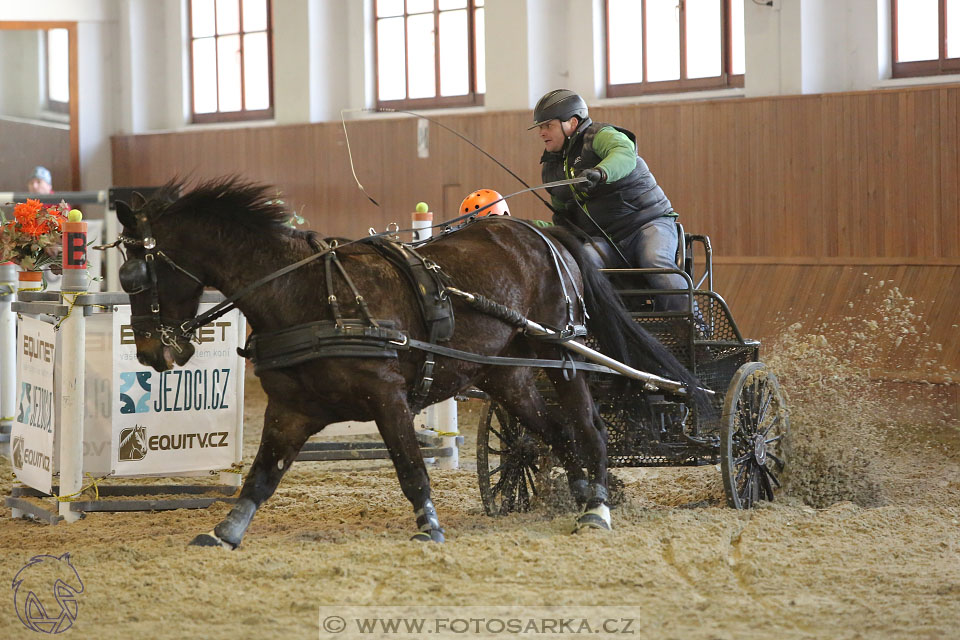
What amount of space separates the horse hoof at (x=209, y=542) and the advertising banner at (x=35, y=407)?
1.26 m

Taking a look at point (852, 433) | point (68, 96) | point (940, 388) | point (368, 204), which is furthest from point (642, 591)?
point (68, 96)

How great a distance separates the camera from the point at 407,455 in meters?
3.88

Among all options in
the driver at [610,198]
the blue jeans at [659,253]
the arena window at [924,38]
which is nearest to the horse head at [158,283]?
the driver at [610,198]

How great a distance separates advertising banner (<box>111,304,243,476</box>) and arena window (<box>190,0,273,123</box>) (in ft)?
26.9

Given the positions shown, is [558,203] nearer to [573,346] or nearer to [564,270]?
[564,270]

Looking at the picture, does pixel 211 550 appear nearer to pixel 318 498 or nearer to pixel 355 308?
pixel 355 308

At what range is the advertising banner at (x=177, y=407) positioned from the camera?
4973 mm

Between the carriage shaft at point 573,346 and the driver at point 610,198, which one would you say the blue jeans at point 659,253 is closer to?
the driver at point 610,198

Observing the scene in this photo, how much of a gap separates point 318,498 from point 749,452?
2.21 m

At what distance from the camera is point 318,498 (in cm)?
548

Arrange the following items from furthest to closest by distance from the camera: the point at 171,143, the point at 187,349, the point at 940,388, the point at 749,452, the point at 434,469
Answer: the point at 171,143 < the point at 940,388 < the point at 434,469 < the point at 749,452 < the point at 187,349

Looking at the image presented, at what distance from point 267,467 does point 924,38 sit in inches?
294

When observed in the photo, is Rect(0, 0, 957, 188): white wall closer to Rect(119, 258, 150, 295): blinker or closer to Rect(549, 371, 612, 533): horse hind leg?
Rect(549, 371, 612, 533): horse hind leg

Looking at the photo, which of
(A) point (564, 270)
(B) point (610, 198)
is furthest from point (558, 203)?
(A) point (564, 270)
